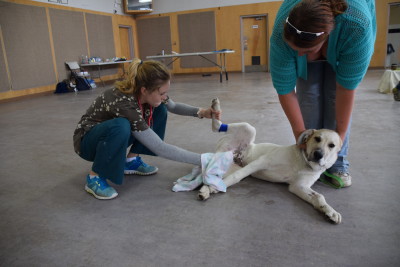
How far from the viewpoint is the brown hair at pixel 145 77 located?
70.2 inches

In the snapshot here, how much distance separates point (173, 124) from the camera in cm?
399

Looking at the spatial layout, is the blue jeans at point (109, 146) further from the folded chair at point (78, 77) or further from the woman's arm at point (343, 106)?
the folded chair at point (78, 77)

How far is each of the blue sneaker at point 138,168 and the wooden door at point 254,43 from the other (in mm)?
10866

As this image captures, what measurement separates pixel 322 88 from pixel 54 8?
926cm

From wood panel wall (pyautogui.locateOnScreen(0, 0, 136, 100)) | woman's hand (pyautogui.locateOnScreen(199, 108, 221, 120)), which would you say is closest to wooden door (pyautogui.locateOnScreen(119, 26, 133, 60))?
wood panel wall (pyautogui.locateOnScreen(0, 0, 136, 100))

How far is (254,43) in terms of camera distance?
12461 millimetres

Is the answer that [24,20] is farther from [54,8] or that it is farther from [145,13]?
[145,13]

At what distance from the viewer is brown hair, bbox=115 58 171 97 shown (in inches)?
70.2

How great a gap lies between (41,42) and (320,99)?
28.5 ft

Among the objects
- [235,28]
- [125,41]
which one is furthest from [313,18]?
[125,41]

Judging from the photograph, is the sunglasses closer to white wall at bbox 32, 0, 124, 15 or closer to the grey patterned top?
the grey patterned top

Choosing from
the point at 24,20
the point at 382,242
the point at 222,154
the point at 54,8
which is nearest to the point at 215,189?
the point at 222,154

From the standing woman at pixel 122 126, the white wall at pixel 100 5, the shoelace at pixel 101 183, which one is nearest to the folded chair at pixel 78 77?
the white wall at pixel 100 5

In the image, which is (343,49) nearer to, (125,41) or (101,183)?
(101,183)
